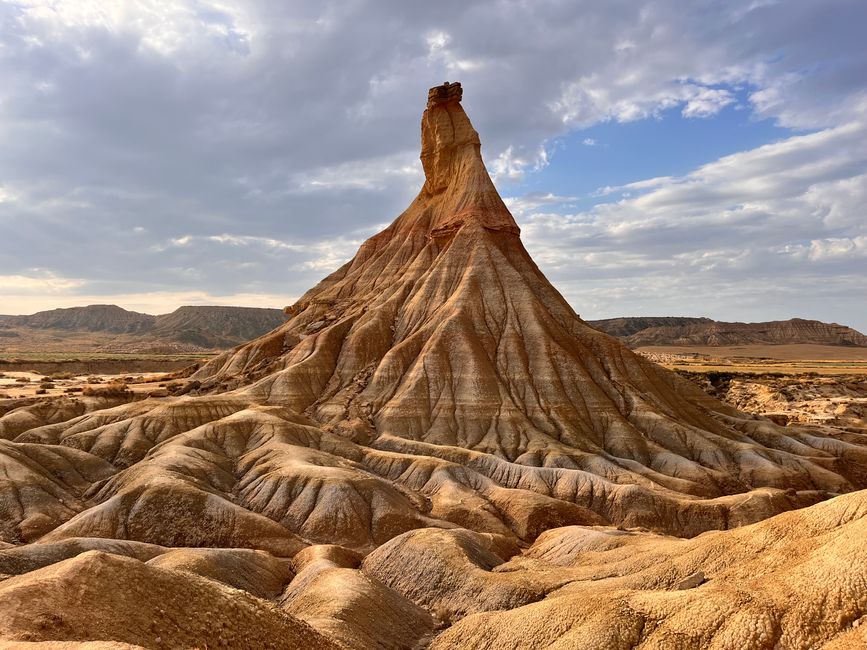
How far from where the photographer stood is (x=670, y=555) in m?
27.7

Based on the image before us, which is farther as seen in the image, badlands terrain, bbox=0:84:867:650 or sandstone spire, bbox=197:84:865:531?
sandstone spire, bbox=197:84:865:531

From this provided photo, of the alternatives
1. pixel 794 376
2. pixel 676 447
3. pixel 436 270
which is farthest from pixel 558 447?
pixel 794 376

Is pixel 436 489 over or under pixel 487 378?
under

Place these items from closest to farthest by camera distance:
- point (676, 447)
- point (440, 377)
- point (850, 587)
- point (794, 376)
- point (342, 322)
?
1. point (850, 587)
2. point (676, 447)
3. point (440, 377)
4. point (342, 322)
5. point (794, 376)

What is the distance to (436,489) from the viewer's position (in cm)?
5188

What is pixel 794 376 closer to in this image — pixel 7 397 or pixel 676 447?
pixel 676 447

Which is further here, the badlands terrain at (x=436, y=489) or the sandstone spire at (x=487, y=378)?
the sandstone spire at (x=487, y=378)

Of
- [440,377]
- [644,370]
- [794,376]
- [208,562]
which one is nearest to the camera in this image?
[208,562]

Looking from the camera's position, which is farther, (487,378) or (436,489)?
(487,378)

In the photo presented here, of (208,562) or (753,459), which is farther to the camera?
(753,459)

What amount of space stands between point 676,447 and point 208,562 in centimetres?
4894

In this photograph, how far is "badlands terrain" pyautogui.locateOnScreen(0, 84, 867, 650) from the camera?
64.6 feet

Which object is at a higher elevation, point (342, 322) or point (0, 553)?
point (342, 322)

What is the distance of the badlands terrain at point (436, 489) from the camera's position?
19703 mm
